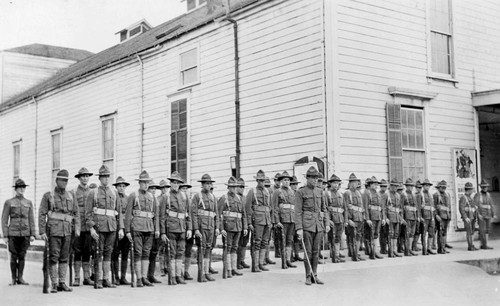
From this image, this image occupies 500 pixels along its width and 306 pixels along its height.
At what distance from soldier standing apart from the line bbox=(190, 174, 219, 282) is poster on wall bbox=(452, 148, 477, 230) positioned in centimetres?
814

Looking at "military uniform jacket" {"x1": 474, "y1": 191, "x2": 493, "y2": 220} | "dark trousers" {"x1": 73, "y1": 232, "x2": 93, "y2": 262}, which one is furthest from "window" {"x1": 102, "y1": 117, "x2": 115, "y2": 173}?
"military uniform jacket" {"x1": 474, "y1": 191, "x2": 493, "y2": 220}

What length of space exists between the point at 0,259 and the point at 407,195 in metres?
12.7

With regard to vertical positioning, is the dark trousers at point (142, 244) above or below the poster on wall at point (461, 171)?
below

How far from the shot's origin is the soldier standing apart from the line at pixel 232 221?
1135 centimetres

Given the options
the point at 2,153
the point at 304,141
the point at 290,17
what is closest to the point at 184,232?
the point at 304,141

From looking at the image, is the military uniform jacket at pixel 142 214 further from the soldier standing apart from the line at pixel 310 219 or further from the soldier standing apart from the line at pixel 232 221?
the soldier standing apart from the line at pixel 310 219

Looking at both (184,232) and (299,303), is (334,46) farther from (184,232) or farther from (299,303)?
(299,303)

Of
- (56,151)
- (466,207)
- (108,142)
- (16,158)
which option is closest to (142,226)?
(466,207)

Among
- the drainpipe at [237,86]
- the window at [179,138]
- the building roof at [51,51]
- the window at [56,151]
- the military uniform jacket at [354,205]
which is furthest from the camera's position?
the building roof at [51,51]

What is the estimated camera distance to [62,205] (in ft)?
33.0

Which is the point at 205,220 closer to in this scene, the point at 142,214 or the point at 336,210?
the point at 142,214

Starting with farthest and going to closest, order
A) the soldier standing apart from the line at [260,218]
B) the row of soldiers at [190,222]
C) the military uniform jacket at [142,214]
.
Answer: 1. the soldier standing apart from the line at [260,218]
2. the military uniform jacket at [142,214]
3. the row of soldiers at [190,222]

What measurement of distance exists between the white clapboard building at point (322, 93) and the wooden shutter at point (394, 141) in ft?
0.10

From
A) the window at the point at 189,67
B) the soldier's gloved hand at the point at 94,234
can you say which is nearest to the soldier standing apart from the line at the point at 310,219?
the soldier's gloved hand at the point at 94,234
